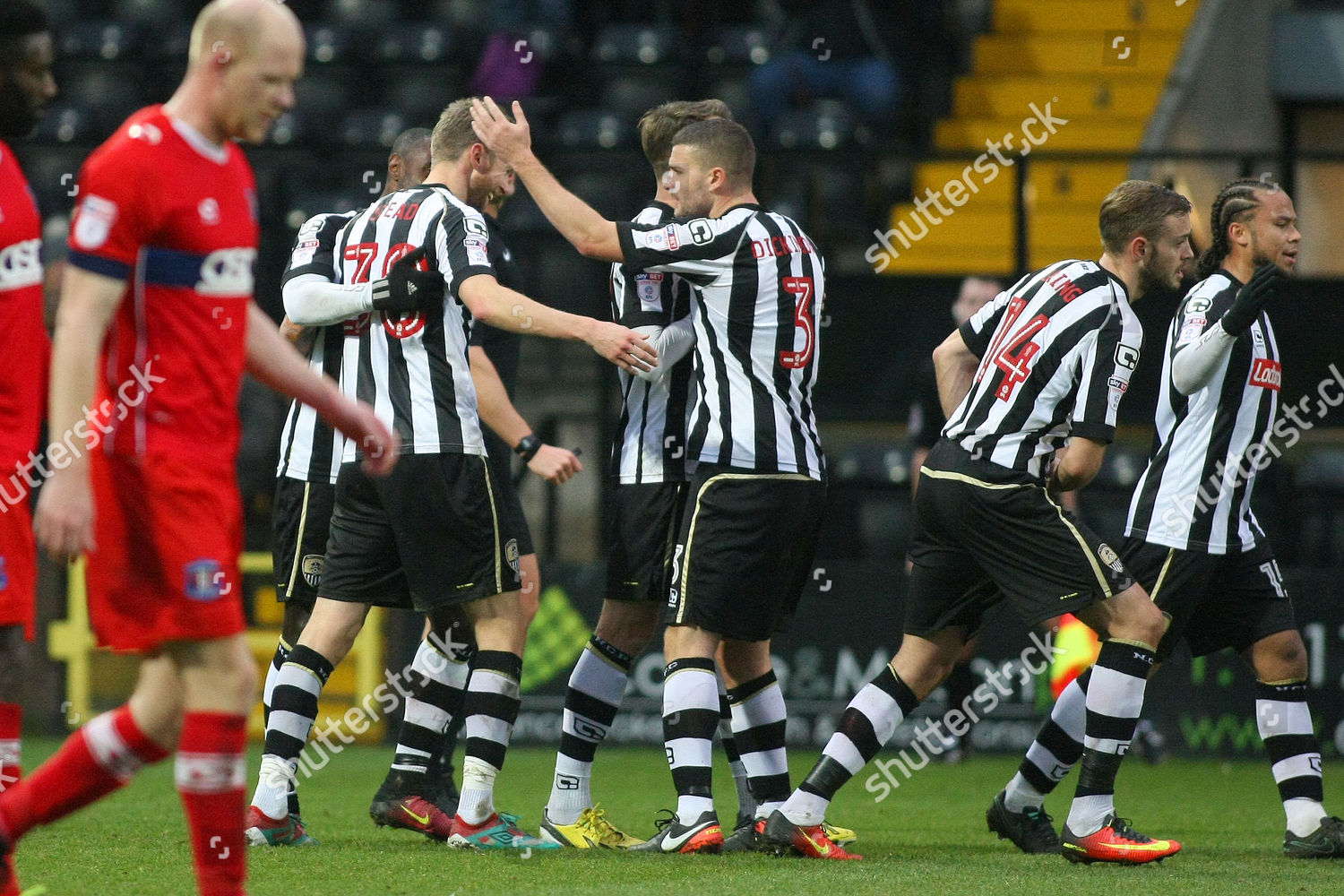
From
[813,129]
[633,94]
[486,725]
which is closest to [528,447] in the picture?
[486,725]

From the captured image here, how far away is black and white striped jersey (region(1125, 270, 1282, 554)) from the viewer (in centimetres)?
521

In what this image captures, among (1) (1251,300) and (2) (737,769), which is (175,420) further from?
(1) (1251,300)

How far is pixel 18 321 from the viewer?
3.85 metres

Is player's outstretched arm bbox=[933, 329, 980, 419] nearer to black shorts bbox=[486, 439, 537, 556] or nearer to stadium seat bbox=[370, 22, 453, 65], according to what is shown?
black shorts bbox=[486, 439, 537, 556]

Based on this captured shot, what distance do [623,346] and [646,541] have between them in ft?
2.63

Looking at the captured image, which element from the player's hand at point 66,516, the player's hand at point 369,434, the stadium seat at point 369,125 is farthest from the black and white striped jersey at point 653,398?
the stadium seat at point 369,125

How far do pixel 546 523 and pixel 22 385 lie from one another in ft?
18.4

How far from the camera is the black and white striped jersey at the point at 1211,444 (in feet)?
17.1

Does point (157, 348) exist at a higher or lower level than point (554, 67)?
lower

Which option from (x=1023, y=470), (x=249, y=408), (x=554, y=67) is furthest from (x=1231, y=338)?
(x=554, y=67)

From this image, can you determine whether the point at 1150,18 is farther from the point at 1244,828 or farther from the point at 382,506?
the point at 382,506

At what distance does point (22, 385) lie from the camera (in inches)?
151

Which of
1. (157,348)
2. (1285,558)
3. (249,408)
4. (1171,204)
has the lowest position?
(1285,558)

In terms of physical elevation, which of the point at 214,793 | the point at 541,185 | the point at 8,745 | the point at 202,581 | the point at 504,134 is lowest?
the point at 8,745
